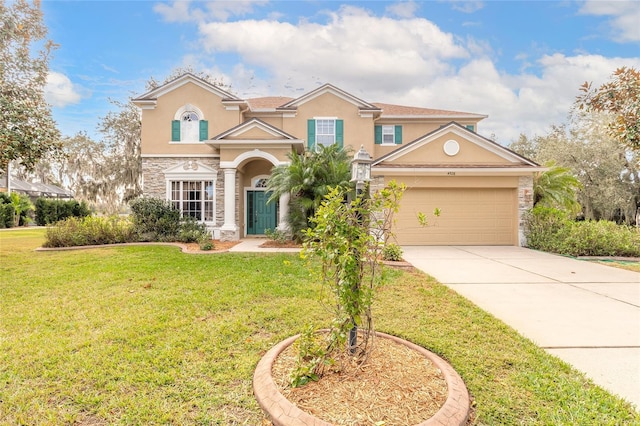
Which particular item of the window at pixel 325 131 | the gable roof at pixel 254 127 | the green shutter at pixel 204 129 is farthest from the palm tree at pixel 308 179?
the green shutter at pixel 204 129

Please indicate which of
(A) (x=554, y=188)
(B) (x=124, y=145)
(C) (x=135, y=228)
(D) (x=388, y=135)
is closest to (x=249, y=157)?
(C) (x=135, y=228)

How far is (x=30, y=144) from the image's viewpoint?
8.72 metres

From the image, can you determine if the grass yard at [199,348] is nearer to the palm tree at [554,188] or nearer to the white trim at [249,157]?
the white trim at [249,157]

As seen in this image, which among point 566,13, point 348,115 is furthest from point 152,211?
point 566,13

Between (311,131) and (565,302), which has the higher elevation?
(311,131)

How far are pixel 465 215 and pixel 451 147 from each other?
106 inches

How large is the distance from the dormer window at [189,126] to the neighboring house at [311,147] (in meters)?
0.05

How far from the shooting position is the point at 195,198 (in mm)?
15523

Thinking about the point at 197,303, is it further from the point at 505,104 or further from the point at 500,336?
the point at 505,104

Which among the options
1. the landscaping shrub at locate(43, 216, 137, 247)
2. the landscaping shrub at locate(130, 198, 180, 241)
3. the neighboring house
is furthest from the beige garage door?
the landscaping shrub at locate(43, 216, 137, 247)

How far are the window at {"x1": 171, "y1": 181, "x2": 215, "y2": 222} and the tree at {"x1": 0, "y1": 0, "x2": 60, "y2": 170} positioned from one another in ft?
19.6

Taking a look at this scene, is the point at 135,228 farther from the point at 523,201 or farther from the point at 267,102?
the point at 523,201

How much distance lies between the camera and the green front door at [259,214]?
15.9m

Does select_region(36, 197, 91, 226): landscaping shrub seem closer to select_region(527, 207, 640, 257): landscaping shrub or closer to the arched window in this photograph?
the arched window
